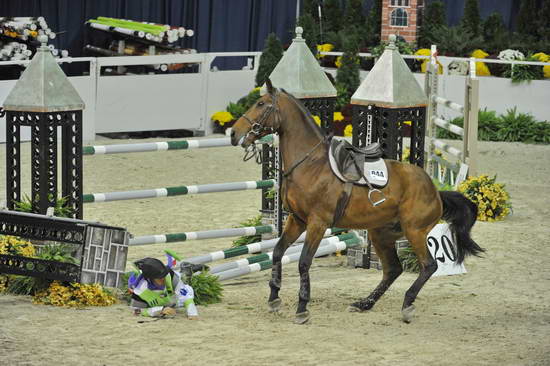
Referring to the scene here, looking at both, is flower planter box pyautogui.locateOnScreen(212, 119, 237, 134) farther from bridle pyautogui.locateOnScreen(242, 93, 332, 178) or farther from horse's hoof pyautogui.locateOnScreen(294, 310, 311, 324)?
horse's hoof pyautogui.locateOnScreen(294, 310, 311, 324)

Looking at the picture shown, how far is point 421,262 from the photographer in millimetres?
6887

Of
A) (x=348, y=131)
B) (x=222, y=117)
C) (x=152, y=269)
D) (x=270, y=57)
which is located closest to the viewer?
(x=152, y=269)

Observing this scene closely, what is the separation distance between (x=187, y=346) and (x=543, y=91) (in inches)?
412

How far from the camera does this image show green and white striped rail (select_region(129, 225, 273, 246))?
296 inches

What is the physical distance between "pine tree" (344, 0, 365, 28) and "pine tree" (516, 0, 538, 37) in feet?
8.73

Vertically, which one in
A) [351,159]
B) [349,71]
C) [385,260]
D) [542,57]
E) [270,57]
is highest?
[542,57]

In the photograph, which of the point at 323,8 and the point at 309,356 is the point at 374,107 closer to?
the point at 309,356

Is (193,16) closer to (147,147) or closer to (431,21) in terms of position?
(431,21)

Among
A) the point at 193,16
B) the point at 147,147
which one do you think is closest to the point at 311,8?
the point at 193,16

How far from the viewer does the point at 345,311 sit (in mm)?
6973

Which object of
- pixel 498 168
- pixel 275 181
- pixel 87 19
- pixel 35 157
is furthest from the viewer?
pixel 87 19

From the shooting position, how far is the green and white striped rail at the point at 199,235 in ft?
24.7

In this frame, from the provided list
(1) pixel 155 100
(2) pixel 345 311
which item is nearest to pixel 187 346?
(2) pixel 345 311

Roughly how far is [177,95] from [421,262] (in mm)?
9104
